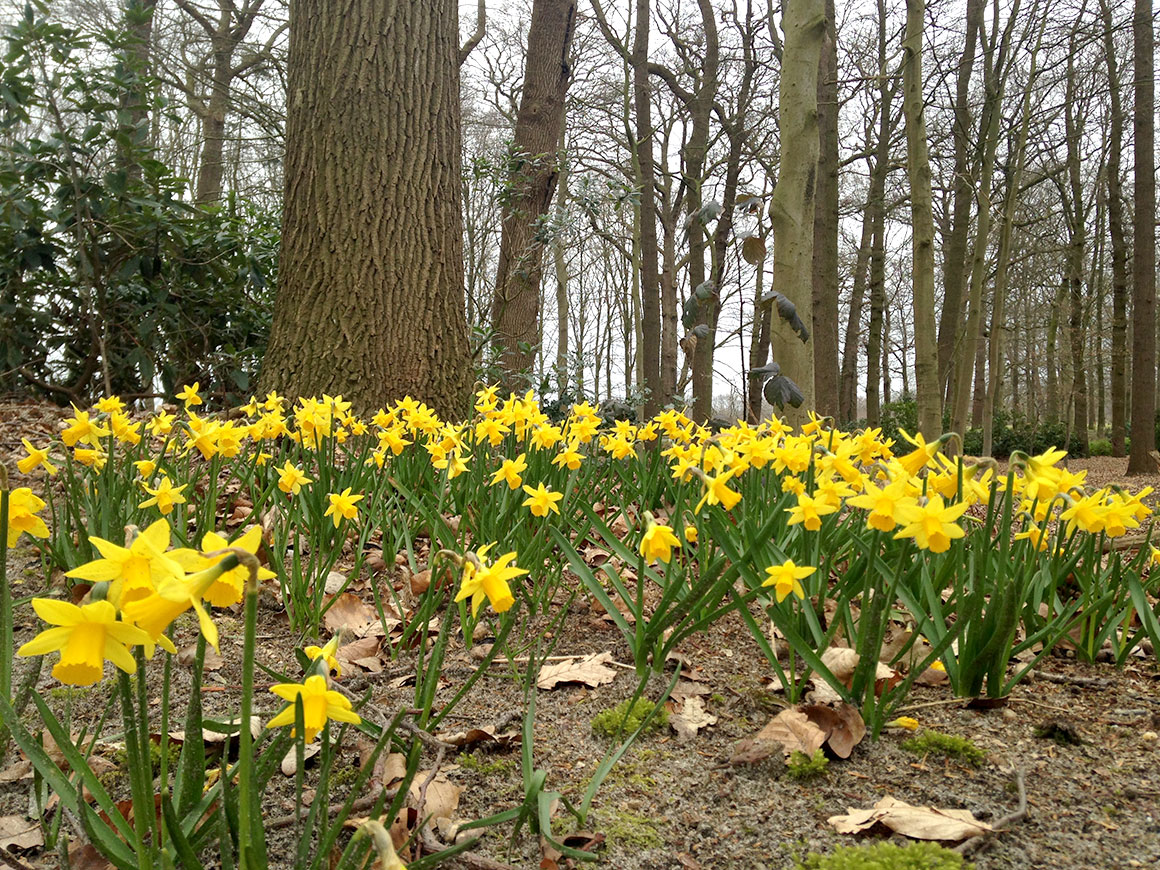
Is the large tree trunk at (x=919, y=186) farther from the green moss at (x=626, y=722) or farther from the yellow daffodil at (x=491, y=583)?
the yellow daffodil at (x=491, y=583)

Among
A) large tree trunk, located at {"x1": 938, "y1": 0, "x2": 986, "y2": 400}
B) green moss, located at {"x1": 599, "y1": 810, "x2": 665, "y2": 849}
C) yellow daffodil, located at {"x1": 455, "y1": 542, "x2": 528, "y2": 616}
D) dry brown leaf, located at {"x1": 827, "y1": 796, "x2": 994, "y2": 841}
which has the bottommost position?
green moss, located at {"x1": 599, "y1": 810, "x2": 665, "y2": 849}

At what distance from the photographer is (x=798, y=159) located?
4.84 m

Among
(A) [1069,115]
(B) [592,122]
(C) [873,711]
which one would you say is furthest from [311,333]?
(A) [1069,115]

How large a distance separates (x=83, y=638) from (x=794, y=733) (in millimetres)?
1192

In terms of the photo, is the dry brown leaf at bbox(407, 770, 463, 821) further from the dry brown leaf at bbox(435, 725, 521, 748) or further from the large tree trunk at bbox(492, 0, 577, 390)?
the large tree trunk at bbox(492, 0, 577, 390)

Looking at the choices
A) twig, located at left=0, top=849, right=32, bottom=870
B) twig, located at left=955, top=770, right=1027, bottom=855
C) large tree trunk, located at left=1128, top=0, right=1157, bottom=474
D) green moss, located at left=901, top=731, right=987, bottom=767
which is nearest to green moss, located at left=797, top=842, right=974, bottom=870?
twig, located at left=955, top=770, right=1027, bottom=855

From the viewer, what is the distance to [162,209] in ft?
16.6

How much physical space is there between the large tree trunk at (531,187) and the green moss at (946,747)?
16.1ft

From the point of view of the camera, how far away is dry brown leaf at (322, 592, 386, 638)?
81.6 inches

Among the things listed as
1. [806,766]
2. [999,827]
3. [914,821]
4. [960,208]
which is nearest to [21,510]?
[806,766]

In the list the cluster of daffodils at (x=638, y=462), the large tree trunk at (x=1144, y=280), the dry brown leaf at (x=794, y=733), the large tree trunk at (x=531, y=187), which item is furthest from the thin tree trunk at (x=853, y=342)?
the dry brown leaf at (x=794, y=733)

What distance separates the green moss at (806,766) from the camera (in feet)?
4.29

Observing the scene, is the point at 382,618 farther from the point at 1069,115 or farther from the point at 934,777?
the point at 1069,115

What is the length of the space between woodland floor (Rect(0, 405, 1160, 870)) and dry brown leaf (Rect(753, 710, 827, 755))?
5 cm
